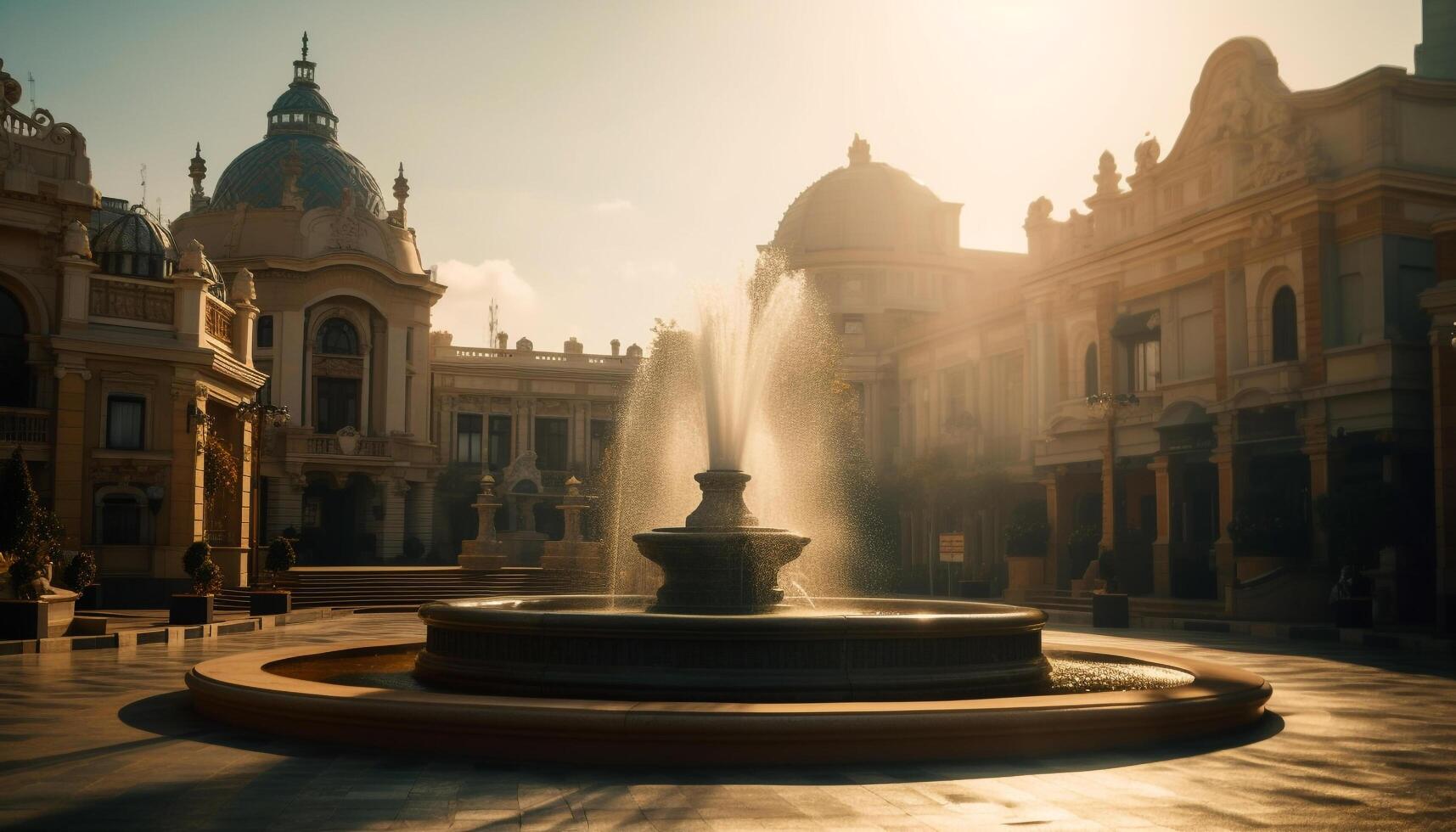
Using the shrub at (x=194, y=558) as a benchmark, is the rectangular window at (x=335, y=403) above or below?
above

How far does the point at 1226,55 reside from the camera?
1452 inches

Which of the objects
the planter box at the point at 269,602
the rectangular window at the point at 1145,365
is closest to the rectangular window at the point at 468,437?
the rectangular window at the point at 1145,365

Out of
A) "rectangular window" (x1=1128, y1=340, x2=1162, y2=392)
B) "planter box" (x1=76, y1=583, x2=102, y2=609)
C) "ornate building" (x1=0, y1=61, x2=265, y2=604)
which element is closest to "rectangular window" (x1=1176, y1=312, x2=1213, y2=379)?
"rectangular window" (x1=1128, y1=340, x2=1162, y2=392)

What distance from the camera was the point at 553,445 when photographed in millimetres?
70625

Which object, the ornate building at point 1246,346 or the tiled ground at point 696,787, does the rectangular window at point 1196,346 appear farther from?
the tiled ground at point 696,787

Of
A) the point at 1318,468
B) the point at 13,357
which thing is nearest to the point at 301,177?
the point at 13,357

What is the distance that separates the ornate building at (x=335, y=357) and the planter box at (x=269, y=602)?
26.4 m

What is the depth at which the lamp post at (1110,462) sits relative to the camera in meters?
36.9

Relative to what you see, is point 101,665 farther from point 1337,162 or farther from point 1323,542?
point 1337,162

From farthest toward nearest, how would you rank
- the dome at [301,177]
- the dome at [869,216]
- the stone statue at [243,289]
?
Result: 1. the dome at [869,216]
2. the dome at [301,177]
3. the stone statue at [243,289]

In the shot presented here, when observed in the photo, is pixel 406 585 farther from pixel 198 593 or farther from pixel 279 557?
pixel 198 593

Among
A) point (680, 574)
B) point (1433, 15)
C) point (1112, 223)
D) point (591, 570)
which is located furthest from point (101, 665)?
point (1433, 15)

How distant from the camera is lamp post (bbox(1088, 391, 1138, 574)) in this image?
3694cm

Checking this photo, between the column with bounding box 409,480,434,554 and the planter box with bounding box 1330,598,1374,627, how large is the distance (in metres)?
43.6
